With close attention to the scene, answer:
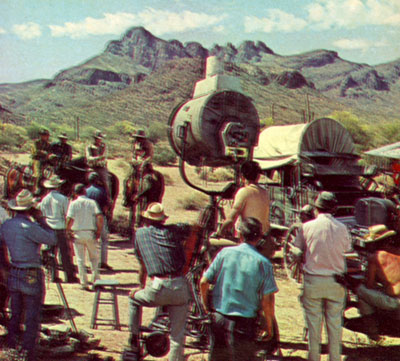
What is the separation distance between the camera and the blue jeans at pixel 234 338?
3912 mm

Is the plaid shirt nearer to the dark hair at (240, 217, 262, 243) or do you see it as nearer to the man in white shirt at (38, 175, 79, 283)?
the dark hair at (240, 217, 262, 243)

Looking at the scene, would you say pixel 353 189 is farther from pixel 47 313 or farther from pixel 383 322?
pixel 47 313

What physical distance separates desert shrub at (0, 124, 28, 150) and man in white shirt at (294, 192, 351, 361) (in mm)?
20247

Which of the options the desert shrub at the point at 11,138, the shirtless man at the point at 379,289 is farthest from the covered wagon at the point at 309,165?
the desert shrub at the point at 11,138

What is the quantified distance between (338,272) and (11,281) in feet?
9.40

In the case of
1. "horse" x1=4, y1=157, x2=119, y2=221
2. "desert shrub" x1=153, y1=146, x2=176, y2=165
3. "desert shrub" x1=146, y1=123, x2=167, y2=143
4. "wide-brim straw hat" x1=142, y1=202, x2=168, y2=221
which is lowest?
"wide-brim straw hat" x1=142, y1=202, x2=168, y2=221

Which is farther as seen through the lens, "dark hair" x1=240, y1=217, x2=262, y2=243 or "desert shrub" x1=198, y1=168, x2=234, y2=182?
"desert shrub" x1=198, y1=168, x2=234, y2=182

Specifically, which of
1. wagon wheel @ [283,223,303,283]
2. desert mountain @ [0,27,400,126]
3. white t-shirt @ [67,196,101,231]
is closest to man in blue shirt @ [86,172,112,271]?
white t-shirt @ [67,196,101,231]

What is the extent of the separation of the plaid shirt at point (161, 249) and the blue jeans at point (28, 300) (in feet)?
3.08

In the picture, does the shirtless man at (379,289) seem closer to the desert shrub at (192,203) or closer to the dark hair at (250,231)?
the dark hair at (250,231)

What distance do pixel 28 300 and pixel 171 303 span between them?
1256 millimetres

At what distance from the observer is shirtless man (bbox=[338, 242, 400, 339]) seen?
204 inches

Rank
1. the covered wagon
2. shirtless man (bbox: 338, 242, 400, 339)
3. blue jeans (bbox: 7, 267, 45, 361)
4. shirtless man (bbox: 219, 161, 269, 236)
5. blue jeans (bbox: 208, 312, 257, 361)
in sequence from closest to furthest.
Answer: blue jeans (bbox: 208, 312, 257, 361)
blue jeans (bbox: 7, 267, 45, 361)
shirtless man (bbox: 338, 242, 400, 339)
shirtless man (bbox: 219, 161, 269, 236)
the covered wagon

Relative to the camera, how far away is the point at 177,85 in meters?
35.4
